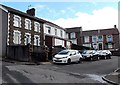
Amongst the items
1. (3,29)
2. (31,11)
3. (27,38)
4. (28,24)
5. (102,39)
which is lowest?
(27,38)

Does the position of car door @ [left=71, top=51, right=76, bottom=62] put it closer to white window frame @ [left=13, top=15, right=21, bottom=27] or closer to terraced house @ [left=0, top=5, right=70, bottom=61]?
terraced house @ [left=0, top=5, right=70, bottom=61]

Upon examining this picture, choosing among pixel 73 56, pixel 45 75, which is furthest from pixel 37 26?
pixel 45 75

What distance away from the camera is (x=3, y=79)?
533 inches

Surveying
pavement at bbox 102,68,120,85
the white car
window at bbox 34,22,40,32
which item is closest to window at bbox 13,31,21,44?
window at bbox 34,22,40,32

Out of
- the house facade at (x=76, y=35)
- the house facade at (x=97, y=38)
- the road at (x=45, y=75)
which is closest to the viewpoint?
the road at (x=45, y=75)

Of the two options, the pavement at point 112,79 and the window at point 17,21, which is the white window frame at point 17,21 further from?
the pavement at point 112,79

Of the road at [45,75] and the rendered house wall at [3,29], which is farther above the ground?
the rendered house wall at [3,29]

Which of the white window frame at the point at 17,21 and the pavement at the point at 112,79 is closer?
the pavement at the point at 112,79

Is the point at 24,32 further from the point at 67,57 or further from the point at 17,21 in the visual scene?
the point at 67,57

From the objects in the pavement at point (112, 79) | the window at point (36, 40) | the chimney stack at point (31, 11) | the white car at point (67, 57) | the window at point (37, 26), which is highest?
the chimney stack at point (31, 11)

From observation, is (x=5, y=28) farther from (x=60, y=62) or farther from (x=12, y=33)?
(x=60, y=62)

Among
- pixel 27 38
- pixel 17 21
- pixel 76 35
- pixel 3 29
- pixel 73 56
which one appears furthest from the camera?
pixel 76 35

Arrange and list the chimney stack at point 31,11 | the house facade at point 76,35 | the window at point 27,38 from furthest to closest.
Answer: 1. the house facade at point 76,35
2. the chimney stack at point 31,11
3. the window at point 27,38

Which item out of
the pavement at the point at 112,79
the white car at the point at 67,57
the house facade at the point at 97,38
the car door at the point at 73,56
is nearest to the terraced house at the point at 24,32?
the white car at the point at 67,57
